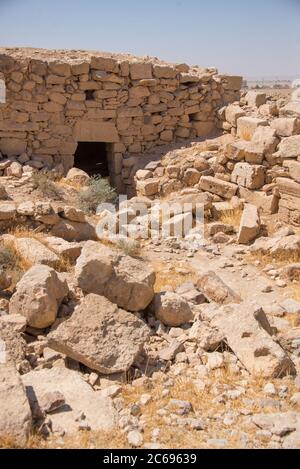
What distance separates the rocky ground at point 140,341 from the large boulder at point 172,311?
0.5 inches

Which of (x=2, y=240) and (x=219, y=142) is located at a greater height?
(x=219, y=142)

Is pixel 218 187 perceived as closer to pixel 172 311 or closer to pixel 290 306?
pixel 290 306

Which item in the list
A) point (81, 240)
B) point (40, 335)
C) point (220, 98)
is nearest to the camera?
point (40, 335)

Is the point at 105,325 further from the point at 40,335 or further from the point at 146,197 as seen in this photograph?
the point at 146,197

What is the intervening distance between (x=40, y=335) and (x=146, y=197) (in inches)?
224

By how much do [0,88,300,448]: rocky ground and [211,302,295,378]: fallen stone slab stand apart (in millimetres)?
11

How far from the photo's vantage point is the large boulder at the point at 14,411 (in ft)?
10.4

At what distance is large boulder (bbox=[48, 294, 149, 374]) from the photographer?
404 cm

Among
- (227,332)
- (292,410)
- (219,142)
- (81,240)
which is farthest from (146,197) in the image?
(292,410)

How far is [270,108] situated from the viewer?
1003 cm

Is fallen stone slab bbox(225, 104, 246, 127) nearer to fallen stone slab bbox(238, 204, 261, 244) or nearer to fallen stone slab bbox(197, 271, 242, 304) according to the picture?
fallen stone slab bbox(238, 204, 261, 244)

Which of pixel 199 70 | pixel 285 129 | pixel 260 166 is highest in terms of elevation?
pixel 199 70

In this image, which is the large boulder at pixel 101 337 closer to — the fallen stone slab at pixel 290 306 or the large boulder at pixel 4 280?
the large boulder at pixel 4 280

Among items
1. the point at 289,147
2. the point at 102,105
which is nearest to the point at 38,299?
the point at 289,147
